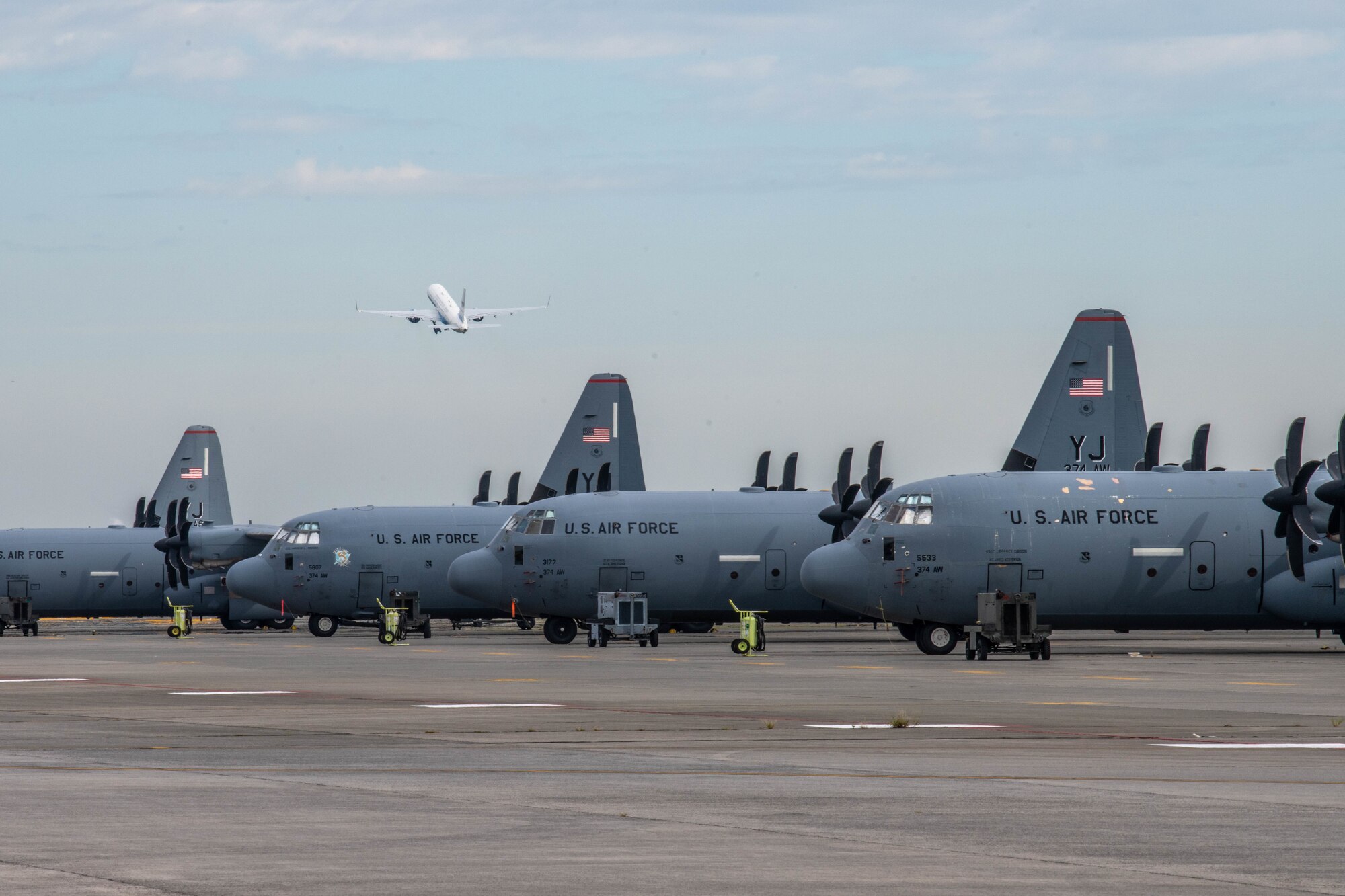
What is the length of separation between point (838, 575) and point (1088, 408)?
14.2m

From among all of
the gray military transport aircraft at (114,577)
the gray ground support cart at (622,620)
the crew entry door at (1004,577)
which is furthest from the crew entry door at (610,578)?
the gray military transport aircraft at (114,577)

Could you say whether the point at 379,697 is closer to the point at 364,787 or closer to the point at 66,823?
the point at 364,787

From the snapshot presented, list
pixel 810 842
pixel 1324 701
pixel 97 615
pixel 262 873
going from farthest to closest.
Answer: pixel 97 615, pixel 1324 701, pixel 810 842, pixel 262 873

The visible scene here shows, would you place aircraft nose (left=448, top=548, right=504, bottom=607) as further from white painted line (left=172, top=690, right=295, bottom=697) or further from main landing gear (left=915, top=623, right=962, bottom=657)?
white painted line (left=172, top=690, right=295, bottom=697)

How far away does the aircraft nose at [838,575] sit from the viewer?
1922 inches

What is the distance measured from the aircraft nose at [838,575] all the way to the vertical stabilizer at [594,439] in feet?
86.9

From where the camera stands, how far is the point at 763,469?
258 ft

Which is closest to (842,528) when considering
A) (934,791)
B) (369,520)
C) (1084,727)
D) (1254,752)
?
(369,520)

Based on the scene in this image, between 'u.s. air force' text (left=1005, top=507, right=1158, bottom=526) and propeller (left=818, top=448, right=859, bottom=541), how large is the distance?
9635 millimetres

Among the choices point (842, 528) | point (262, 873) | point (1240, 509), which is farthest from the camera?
point (842, 528)

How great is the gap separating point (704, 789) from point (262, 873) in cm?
567

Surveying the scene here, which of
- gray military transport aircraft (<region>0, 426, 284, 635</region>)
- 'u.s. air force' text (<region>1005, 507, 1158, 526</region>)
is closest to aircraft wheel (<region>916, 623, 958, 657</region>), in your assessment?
'u.s. air force' text (<region>1005, 507, 1158, 526</region>)

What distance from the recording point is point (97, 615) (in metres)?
96.3

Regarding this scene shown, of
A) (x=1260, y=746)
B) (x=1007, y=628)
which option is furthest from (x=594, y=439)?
(x=1260, y=746)
